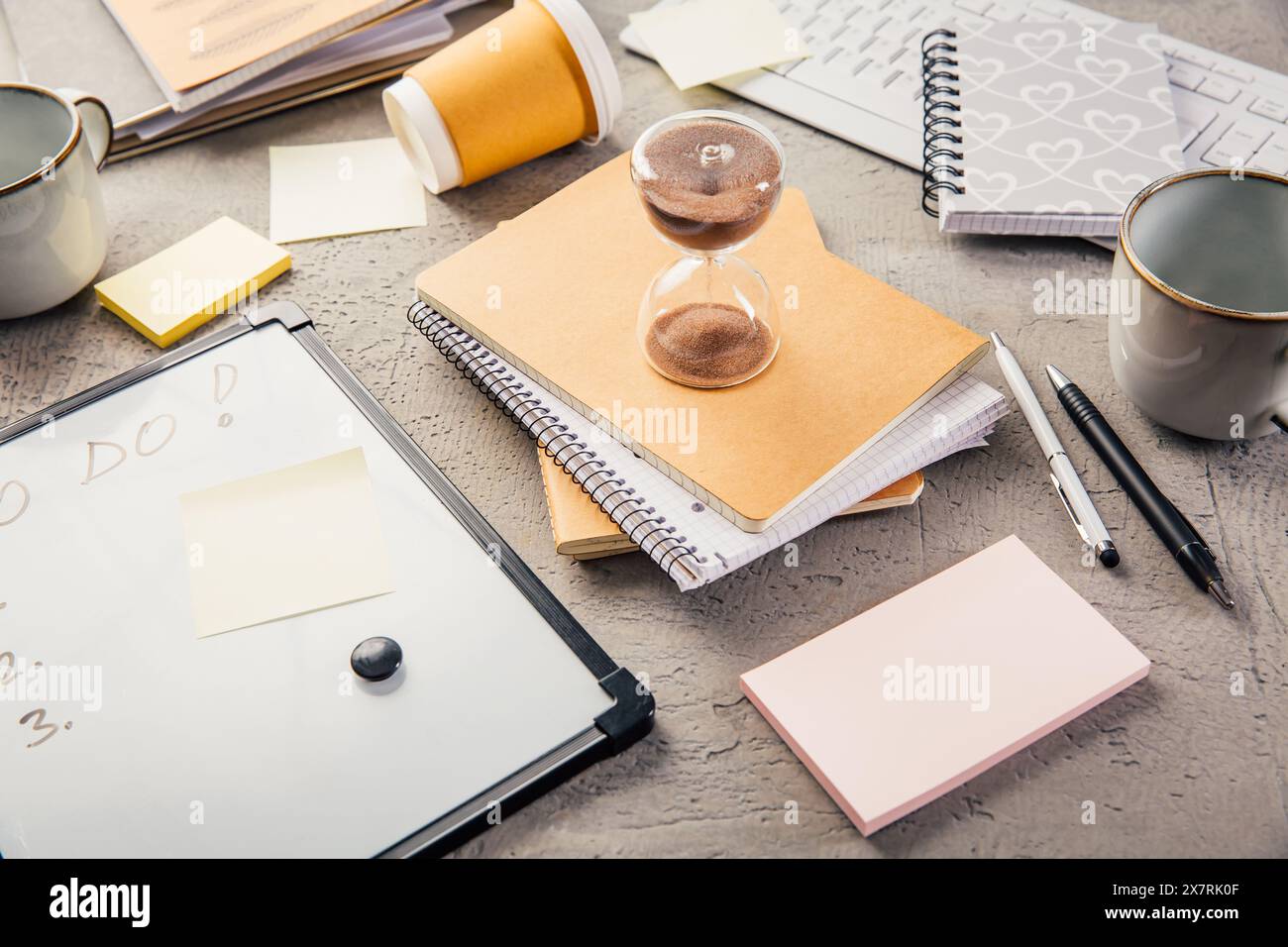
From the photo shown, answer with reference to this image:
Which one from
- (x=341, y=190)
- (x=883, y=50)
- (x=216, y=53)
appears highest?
(x=216, y=53)

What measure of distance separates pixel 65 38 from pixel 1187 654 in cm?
110

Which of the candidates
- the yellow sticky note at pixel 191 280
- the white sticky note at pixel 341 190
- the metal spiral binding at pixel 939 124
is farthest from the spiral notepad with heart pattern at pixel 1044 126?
the yellow sticky note at pixel 191 280

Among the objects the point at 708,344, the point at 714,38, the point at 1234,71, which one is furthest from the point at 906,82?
the point at 708,344

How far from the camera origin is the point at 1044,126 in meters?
0.89

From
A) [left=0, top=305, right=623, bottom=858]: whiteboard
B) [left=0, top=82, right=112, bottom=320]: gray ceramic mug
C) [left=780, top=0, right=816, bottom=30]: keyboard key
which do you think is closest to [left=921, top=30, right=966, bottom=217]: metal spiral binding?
[left=780, top=0, right=816, bottom=30]: keyboard key

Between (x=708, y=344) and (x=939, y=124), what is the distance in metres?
0.35

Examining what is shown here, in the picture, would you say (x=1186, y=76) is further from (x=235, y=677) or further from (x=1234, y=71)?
(x=235, y=677)

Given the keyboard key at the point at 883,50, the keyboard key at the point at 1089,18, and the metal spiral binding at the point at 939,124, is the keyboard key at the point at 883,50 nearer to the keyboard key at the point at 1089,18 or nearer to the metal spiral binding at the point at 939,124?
the metal spiral binding at the point at 939,124

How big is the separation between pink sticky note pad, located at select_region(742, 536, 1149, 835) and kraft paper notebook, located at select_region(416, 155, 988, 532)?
0.10 m

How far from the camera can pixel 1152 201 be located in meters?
0.71

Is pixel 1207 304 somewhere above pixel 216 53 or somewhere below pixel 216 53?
below

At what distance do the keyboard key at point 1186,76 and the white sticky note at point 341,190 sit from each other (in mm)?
671

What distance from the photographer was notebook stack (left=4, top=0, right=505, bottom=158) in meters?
0.96
